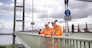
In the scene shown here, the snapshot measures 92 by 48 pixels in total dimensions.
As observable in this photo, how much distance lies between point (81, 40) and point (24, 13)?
5669cm

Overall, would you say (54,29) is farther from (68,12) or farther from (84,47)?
(84,47)

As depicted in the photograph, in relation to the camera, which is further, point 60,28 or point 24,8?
point 24,8

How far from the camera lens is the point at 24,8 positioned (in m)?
64.7

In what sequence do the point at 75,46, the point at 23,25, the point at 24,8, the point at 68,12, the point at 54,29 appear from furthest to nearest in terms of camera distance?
1. the point at 24,8
2. the point at 23,25
3. the point at 68,12
4. the point at 54,29
5. the point at 75,46

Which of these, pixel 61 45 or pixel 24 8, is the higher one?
pixel 24 8

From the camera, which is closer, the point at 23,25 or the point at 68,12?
the point at 68,12

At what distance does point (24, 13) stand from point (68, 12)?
49792 mm

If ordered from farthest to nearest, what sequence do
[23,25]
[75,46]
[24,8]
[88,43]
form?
[24,8] < [23,25] < [75,46] < [88,43]

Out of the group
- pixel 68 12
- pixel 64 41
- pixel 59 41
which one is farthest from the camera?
pixel 68 12

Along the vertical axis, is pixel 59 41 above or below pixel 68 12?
below

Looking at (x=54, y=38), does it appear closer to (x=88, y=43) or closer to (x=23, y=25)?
(x=88, y=43)

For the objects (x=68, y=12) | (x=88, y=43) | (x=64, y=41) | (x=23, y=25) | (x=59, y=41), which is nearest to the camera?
(x=88, y=43)

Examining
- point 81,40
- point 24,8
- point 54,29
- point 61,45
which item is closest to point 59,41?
point 61,45

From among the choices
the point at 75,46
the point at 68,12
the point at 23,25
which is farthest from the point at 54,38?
the point at 23,25
